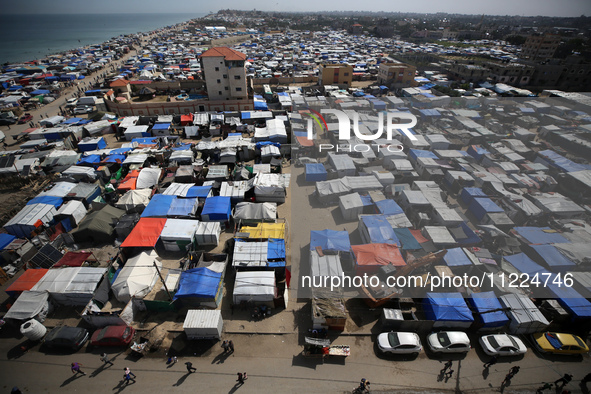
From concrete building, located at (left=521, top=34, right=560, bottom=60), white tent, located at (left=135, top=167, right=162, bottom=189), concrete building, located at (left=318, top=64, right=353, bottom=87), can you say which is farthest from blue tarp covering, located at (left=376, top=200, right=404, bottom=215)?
concrete building, located at (left=521, top=34, right=560, bottom=60)

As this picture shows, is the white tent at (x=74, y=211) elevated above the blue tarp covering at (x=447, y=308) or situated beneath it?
elevated above

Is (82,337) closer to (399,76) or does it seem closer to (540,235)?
(540,235)

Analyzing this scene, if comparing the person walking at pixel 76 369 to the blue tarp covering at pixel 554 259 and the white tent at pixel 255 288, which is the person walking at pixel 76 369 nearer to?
the white tent at pixel 255 288

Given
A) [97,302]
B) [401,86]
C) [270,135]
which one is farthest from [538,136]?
[97,302]

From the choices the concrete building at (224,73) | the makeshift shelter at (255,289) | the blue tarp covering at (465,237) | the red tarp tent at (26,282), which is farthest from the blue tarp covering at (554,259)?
the concrete building at (224,73)

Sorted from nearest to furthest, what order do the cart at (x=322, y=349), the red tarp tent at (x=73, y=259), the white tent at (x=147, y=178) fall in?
the cart at (x=322, y=349)
the red tarp tent at (x=73, y=259)
the white tent at (x=147, y=178)

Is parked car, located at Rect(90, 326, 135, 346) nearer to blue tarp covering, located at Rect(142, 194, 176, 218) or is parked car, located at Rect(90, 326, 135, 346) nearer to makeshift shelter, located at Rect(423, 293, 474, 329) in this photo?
blue tarp covering, located at Rect(142, 194, 176, 218)

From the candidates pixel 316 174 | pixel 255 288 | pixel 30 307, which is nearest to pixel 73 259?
pixel 30 307
